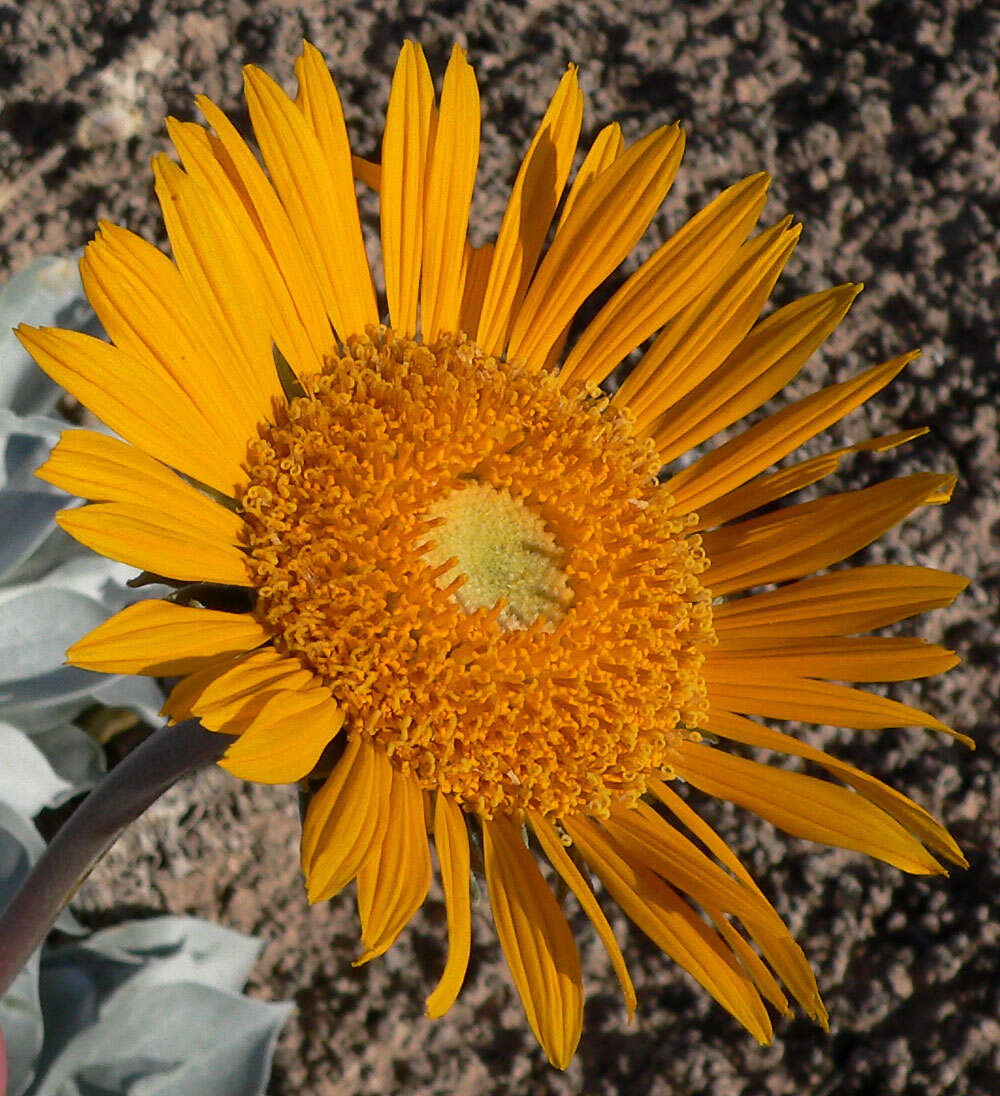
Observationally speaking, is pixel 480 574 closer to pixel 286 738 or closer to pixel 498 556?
pixel 498 556

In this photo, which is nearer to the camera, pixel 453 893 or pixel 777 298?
pixel 453 893

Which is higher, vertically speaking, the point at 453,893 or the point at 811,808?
the point at 453,893

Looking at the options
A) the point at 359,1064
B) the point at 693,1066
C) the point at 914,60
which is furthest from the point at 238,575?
the point at 914,60

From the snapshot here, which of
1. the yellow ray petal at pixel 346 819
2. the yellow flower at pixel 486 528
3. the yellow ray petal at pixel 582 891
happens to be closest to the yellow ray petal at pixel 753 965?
the yellow flower at pixel 486 528

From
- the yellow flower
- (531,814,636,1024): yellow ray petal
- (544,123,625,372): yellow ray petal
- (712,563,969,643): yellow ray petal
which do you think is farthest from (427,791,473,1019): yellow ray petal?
(544,123,625,372): yellow ray petal

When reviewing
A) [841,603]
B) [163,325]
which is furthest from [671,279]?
[163,325]

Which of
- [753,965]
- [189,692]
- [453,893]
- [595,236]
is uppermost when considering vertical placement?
[595,236]

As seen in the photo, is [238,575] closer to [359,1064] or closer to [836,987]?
[359,1064]

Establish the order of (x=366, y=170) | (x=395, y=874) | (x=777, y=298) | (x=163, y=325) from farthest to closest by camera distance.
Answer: (x=777, y=298)
(x=366, y=170)
(x=163, y=325)
(x=395, y=874)

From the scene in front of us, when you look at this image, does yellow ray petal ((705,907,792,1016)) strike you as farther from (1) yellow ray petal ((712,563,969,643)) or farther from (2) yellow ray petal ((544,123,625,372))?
(2) yellow ray petal ((544,123,625,372))
